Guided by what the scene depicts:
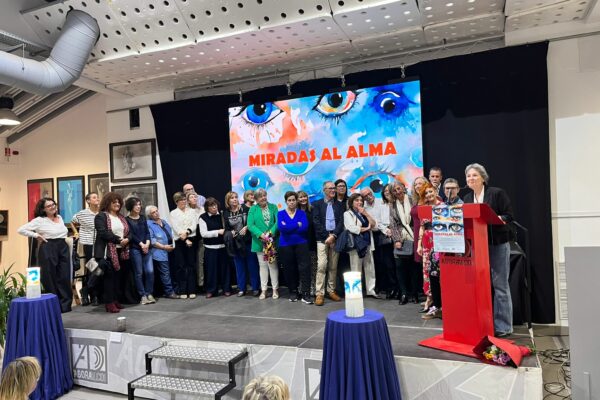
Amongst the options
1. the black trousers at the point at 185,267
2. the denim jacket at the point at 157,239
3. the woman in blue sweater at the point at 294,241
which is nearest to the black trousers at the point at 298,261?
the woman in blue sweater at the point at 294,241

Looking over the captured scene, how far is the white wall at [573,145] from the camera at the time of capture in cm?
460

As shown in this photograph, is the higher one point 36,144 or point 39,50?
point 39,50

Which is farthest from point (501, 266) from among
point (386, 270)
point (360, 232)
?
point (386, 270)

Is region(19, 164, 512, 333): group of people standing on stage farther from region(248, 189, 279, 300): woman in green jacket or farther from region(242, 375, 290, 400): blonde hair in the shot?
region(242, 375, 290, 400): blonde hair

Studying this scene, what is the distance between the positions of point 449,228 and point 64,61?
4288mm

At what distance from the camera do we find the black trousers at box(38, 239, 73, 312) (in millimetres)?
4812

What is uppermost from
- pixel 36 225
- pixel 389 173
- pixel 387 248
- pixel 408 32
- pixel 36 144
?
pixel 408 32

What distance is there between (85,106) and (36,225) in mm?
3896

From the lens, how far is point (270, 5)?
4.38m

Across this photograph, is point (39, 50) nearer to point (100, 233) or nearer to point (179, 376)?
point (100, 233)

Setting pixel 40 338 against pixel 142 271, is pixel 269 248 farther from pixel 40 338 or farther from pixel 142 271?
pixel 40 338

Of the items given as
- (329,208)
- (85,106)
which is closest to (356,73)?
(329,208)

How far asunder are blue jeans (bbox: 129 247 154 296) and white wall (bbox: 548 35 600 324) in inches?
177

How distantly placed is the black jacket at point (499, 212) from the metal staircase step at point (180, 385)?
2.27 metres
